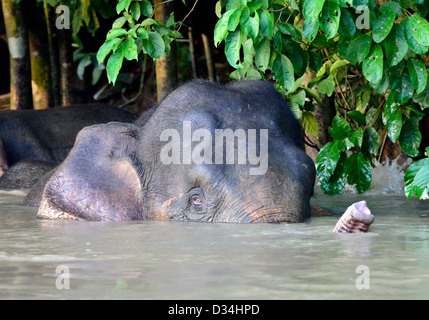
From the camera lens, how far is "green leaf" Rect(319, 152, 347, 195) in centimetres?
644

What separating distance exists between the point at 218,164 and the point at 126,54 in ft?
2.87

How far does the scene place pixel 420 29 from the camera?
211 inches

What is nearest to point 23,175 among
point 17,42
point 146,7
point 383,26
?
point 17,42

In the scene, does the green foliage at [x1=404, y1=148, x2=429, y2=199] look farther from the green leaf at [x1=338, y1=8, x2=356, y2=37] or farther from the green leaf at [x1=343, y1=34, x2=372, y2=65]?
the green leaf at [x1=338, y1=8, x2=356, y2=37]

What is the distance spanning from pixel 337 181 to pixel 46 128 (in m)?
6.11

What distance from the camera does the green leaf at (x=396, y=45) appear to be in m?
5.54

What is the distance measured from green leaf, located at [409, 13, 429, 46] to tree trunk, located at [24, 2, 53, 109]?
7812 millimetres

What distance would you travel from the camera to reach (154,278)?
160 inches

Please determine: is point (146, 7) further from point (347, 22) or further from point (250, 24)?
point (347, 22)

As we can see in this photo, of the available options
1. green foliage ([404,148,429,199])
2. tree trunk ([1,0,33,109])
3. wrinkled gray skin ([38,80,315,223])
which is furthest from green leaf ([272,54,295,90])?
tree trunk ([1,0,33,109])

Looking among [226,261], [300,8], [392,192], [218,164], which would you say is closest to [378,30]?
[300,8]

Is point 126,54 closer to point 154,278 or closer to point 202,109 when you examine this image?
point 202,109

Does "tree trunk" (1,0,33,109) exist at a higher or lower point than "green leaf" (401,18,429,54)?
higher

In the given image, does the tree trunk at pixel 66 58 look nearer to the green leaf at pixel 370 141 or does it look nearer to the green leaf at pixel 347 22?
the green leaf at pixel 370 141
